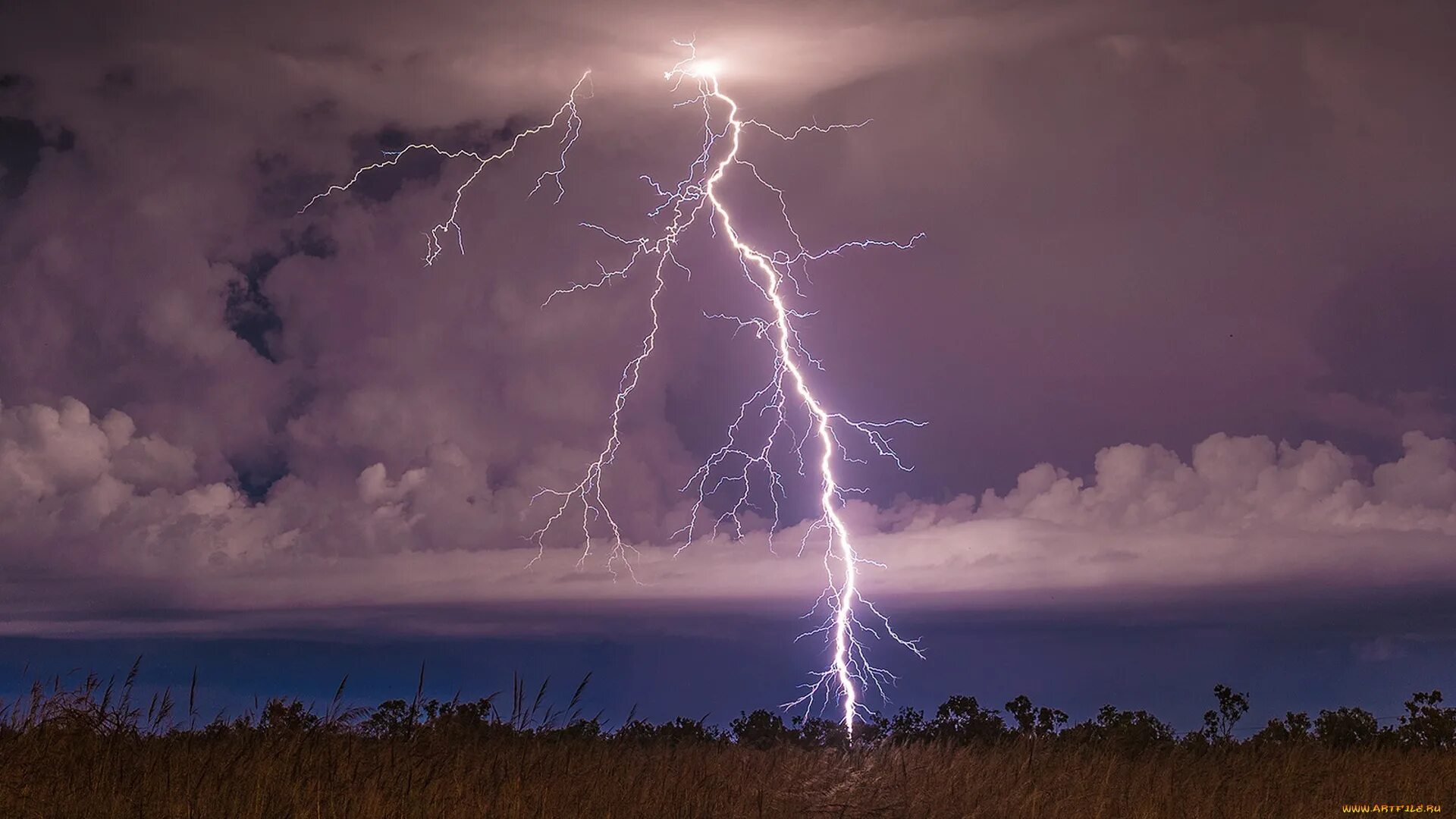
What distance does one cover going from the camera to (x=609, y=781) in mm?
8727

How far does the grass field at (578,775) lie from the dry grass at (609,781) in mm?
20

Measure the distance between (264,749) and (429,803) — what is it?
1.52 meters

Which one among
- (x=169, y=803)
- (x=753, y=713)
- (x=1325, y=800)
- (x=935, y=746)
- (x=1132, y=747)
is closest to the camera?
(x=169, y=803)

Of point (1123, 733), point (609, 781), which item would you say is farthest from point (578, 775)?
point (1123, 733)

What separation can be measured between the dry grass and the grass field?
0.8 inches

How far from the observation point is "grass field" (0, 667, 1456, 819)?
7.51 m

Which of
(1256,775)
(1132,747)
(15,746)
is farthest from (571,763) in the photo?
(1132,747)

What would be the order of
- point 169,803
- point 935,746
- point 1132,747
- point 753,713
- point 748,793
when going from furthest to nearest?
point 753,713 < point 1132,747 < point 935,746 < point 748,793 < point 169,803

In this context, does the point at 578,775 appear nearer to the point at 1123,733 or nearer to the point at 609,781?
the point at 609,781

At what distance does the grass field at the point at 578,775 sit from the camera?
7.51 metres

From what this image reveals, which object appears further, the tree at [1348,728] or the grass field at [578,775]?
the tree at [1348,728]

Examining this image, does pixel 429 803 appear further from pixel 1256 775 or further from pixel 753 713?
pixel 753 713

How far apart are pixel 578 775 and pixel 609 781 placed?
0.76ft

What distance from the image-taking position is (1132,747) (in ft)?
47.1
